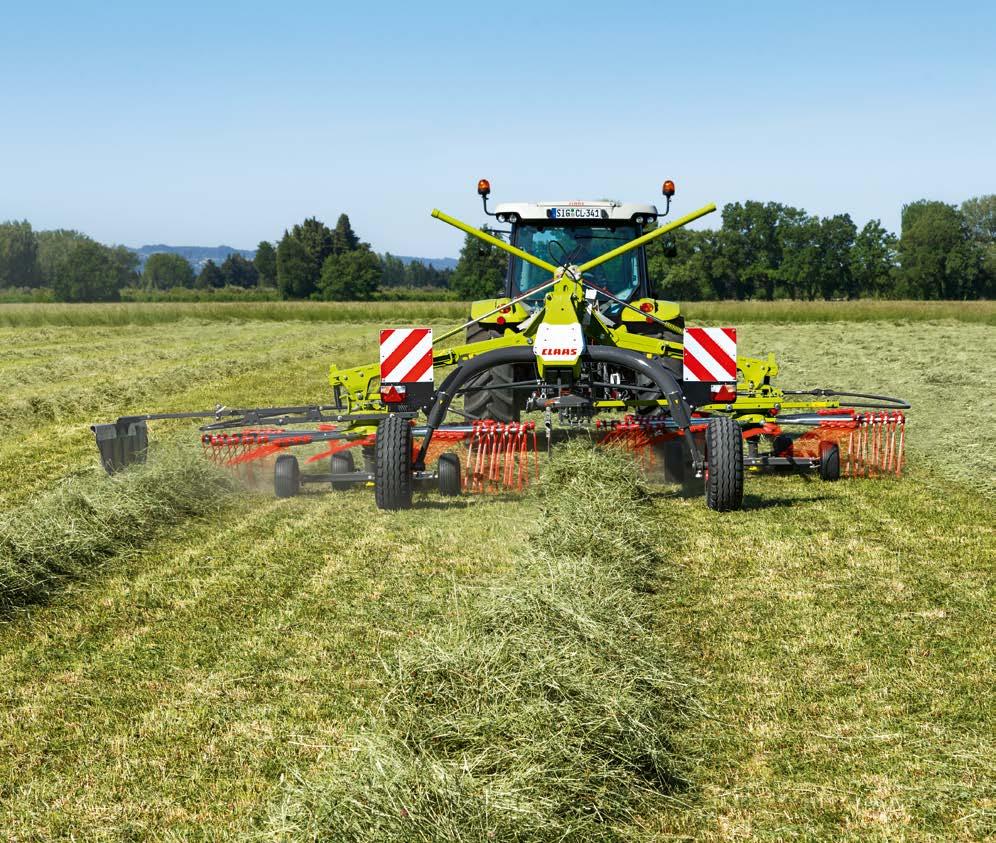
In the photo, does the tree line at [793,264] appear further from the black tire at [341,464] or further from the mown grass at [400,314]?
the black tire at [341,464]

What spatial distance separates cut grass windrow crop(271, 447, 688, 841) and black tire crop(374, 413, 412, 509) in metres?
2.34

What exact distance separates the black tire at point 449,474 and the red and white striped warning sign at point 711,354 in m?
1.88

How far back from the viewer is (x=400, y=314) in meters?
40.8

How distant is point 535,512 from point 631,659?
309 cm

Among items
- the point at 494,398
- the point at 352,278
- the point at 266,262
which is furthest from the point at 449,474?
the point at 266,262

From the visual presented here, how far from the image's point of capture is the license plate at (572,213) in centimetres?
962

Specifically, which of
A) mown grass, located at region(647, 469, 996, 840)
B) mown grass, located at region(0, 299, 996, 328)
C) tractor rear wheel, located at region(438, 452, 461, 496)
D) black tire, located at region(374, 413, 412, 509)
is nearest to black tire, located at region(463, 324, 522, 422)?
tractor rear wheel, located at region(438, 452, 461, 496)

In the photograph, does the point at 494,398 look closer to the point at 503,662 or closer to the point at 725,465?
the point at 725,465

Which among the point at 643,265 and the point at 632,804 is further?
the point at 643,265

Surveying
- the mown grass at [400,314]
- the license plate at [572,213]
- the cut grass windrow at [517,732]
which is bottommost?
the cut grass windrow at [517,732]

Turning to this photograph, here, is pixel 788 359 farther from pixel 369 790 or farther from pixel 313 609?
pixel 369 790

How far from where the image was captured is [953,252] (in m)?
75.6

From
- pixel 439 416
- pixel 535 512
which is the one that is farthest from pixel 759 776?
pixel 439 416

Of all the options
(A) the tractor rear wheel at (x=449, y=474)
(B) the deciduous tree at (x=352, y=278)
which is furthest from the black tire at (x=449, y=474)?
(B) the deciduous tree at (x=352, y=278)
